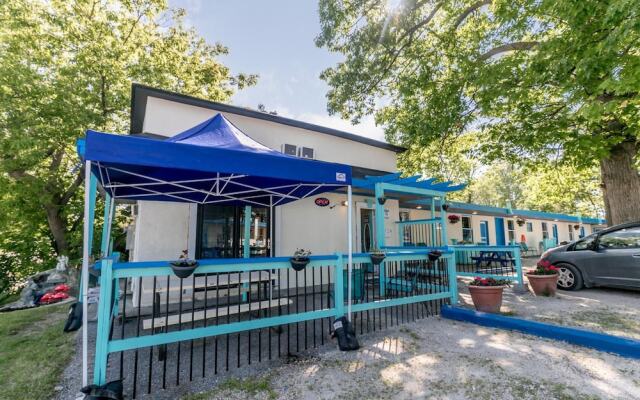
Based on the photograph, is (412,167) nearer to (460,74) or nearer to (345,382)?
(460,74)

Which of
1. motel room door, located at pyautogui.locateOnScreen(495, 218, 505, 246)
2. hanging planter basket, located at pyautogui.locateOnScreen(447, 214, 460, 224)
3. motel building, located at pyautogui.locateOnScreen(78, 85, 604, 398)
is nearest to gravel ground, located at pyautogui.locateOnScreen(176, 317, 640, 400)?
motel building, located at pyautogui.locateOnScreen(78, 85, 604, 398)

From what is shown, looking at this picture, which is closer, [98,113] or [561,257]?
[561,257]

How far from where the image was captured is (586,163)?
8117 millimetres

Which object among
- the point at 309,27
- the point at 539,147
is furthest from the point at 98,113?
the point at 539,147

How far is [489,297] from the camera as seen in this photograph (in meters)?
4.86

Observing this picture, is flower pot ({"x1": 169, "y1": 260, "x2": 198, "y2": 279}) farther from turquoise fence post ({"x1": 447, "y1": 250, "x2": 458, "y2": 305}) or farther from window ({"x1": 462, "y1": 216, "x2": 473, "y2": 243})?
window ({"x1": 462, "y1": 216, "x2": 473, "y2": 243})

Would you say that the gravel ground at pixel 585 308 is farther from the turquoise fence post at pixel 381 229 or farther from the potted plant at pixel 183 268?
the potted plant at pixel 183 268

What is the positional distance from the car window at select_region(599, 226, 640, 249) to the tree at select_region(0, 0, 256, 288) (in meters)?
15.4

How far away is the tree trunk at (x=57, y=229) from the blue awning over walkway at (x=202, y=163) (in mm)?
11044

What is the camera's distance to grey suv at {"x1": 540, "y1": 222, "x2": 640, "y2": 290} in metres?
6.02

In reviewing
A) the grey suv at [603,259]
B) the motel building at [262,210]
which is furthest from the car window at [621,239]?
the motel building at [262,210]

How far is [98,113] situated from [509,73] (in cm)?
1403

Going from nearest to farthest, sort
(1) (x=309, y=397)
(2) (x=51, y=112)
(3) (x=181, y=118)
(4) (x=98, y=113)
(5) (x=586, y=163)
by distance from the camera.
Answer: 1. (1) (x=309, y=397)
2. (3) (x=181, y=118)
3. (5) (x=586, y=163)
4. (2) (x=51, y=112)
5. (4) (x=98, y=113)

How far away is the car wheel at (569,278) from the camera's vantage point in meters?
6.80
